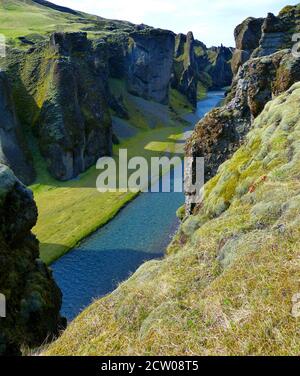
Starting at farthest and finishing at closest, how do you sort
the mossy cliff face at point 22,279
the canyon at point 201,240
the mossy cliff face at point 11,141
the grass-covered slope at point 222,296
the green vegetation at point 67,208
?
1. the mossy cliff face at point 11,141
2. the green vegetation at point 67,208
3. the mossy cliff face at point 22,279
4. the canyon at point 201,240
5. the grass-covered slope at point 222,296

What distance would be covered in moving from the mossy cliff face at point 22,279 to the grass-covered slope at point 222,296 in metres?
13.2

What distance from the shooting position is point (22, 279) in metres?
35.2

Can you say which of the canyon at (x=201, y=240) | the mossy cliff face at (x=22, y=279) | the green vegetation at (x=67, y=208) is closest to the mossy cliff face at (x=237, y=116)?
the canyon at (x=201, y=240)

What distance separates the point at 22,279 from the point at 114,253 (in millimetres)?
26901

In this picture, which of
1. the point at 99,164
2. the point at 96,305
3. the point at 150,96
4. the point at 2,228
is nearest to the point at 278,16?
the point at 99,164

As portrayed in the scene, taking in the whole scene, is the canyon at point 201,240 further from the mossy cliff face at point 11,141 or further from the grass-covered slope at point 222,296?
the mossy cliff face at point 11,141

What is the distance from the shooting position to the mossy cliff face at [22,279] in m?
31.4

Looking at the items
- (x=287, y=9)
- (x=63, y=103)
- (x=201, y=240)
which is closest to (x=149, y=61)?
(x=63, y=103)

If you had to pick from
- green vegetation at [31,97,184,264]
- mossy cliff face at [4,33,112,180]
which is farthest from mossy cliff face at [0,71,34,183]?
mossy cliff face at [4,33,112,180]

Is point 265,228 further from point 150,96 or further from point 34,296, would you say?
point 150,96

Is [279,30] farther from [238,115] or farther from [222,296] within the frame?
[222,296]

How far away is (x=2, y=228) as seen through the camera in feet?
116

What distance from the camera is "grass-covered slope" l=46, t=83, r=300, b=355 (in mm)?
12742

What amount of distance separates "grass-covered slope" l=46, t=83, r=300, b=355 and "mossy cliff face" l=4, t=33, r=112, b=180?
8215 cm
